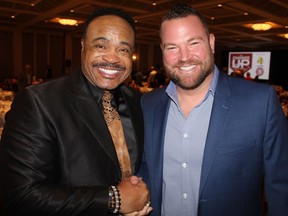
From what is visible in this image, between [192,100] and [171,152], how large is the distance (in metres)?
0.39

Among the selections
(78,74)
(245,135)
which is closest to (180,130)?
(245,135)

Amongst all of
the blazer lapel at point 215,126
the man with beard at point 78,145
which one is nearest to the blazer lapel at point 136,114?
the man with beard at point 78,145

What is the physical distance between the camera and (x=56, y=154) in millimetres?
1438

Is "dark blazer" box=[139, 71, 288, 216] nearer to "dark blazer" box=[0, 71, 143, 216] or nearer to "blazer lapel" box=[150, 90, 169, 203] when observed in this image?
"blazer lapel" box=[150, 90, 169, 203]

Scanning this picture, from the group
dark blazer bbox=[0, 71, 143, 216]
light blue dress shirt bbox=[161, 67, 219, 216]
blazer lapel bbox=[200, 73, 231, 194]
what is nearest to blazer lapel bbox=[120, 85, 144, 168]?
light blue dress shirt bbox=[161, 67, 219, 216]

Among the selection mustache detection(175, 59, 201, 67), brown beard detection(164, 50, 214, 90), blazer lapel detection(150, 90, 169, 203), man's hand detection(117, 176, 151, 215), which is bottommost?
man's hand detection(117, 176, 151, 215)

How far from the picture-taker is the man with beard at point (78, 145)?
133 cm

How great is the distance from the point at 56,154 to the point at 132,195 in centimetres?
47

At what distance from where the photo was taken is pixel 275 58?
835 inches

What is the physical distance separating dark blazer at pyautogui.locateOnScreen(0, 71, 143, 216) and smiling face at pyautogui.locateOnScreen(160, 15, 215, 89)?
23.5 inches

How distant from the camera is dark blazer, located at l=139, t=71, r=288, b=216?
5.26ft

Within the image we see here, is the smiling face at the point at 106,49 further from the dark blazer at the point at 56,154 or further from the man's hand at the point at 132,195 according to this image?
the man's hand at the point at 132,195

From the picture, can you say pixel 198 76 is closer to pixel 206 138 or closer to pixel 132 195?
pixel 206 138

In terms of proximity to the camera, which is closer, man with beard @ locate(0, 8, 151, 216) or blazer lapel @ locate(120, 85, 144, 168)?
man with beard @ locate(0, 8, 151, 216)
